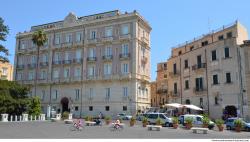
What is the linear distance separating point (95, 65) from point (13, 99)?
65.7 feet

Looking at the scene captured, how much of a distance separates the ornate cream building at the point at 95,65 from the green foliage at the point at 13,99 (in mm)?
14696

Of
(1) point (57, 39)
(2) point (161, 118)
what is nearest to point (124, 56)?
(1) point (57, 39)

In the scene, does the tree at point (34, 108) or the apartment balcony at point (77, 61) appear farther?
the apartment balcony at point (77, 61)

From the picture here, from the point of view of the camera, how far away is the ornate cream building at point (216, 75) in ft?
136

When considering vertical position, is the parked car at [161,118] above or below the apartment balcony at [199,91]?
below

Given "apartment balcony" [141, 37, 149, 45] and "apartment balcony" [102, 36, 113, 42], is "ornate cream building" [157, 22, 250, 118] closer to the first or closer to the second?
"apartment balcony" [141, 37, 149, 45]

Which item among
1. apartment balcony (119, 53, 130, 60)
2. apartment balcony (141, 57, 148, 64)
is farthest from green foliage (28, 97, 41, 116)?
apartment balcony (141, 57, 148, 64)

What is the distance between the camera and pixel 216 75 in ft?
145

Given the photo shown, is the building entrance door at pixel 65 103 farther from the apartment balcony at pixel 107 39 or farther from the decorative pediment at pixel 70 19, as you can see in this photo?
the decorative pediment at pixel 70 19

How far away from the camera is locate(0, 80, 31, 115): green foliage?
43.1m

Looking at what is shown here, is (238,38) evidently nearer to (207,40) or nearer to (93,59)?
Answer: (207,40)

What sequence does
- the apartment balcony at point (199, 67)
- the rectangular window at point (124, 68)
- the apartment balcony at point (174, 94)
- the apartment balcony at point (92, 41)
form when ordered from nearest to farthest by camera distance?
the apartment balcony at point (199, 67) → the apartment balcony at point (174, 94) → the rectangular window at point (124, 68) → the apartment balcony at point (92, 41)

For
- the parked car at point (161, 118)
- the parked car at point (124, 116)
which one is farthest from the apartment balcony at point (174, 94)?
the parked car at point (161, 118)

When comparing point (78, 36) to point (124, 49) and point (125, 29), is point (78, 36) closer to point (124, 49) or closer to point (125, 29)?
point (125, 29)
